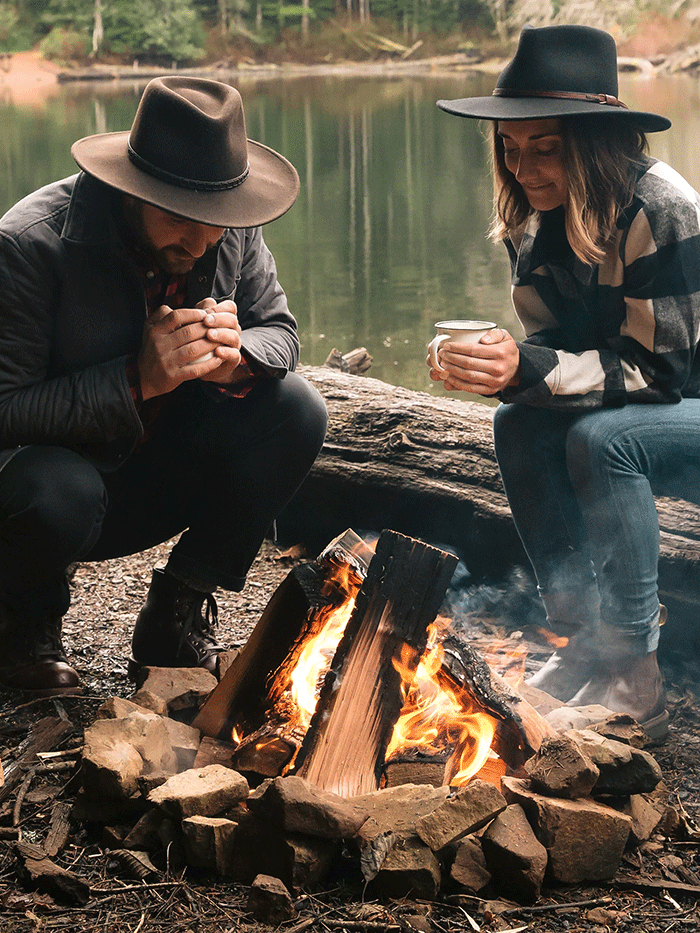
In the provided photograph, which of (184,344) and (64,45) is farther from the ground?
(64,45)

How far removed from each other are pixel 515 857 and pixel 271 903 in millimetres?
426

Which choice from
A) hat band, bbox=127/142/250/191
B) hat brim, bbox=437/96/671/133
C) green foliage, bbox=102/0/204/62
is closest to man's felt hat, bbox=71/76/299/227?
hat band, bbox=127/142/250/191

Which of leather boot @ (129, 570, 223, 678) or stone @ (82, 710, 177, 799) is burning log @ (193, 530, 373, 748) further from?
leather boot @ (129, 570, 223, 678)

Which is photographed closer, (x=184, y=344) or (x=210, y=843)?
(x=210, y=843)

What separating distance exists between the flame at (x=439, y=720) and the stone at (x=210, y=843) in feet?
1.27

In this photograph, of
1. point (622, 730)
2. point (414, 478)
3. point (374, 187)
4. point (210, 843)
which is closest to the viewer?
point (210, 843)

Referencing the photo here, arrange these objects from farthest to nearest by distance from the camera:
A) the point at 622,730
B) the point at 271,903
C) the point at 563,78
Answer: the point at 563,78, the point at 622,730, the point at 271,903

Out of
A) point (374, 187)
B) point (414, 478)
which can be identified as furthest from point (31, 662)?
point (374, 187)

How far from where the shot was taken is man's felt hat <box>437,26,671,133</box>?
7.07ft

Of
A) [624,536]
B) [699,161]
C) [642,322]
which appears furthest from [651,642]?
[699,161]

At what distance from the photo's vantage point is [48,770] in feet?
6.56

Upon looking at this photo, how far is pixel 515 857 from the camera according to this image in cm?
161

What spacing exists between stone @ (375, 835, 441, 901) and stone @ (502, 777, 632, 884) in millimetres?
217

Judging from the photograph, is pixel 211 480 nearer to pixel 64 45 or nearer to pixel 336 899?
pixel 336 899
